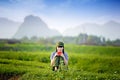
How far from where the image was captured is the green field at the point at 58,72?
12273mm

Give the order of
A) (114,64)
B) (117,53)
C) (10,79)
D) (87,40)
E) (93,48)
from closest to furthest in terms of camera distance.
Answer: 1. (10,79)
2. (114,64)
3. (117,53)
4. (93,48)
5. (87,40)

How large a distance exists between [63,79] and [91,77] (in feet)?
4.57

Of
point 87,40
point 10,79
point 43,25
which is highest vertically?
point 43,25

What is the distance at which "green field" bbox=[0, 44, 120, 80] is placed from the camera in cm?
1227

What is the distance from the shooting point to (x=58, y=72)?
12109 millimetres

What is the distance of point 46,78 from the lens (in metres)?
12.0

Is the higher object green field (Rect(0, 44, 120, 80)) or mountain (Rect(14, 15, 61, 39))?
mountain (Rect(14, 15, 61, 39))

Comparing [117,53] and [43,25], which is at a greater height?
[43,25]

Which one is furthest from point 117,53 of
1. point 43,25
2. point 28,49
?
point 43,25

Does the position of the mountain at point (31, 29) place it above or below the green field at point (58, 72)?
above

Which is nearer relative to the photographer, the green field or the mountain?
the green field

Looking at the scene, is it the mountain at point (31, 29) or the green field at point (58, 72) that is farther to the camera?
the mountain at point (31, 29)

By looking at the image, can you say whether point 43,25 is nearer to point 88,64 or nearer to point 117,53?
point 117,53

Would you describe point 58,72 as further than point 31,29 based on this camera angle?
No
